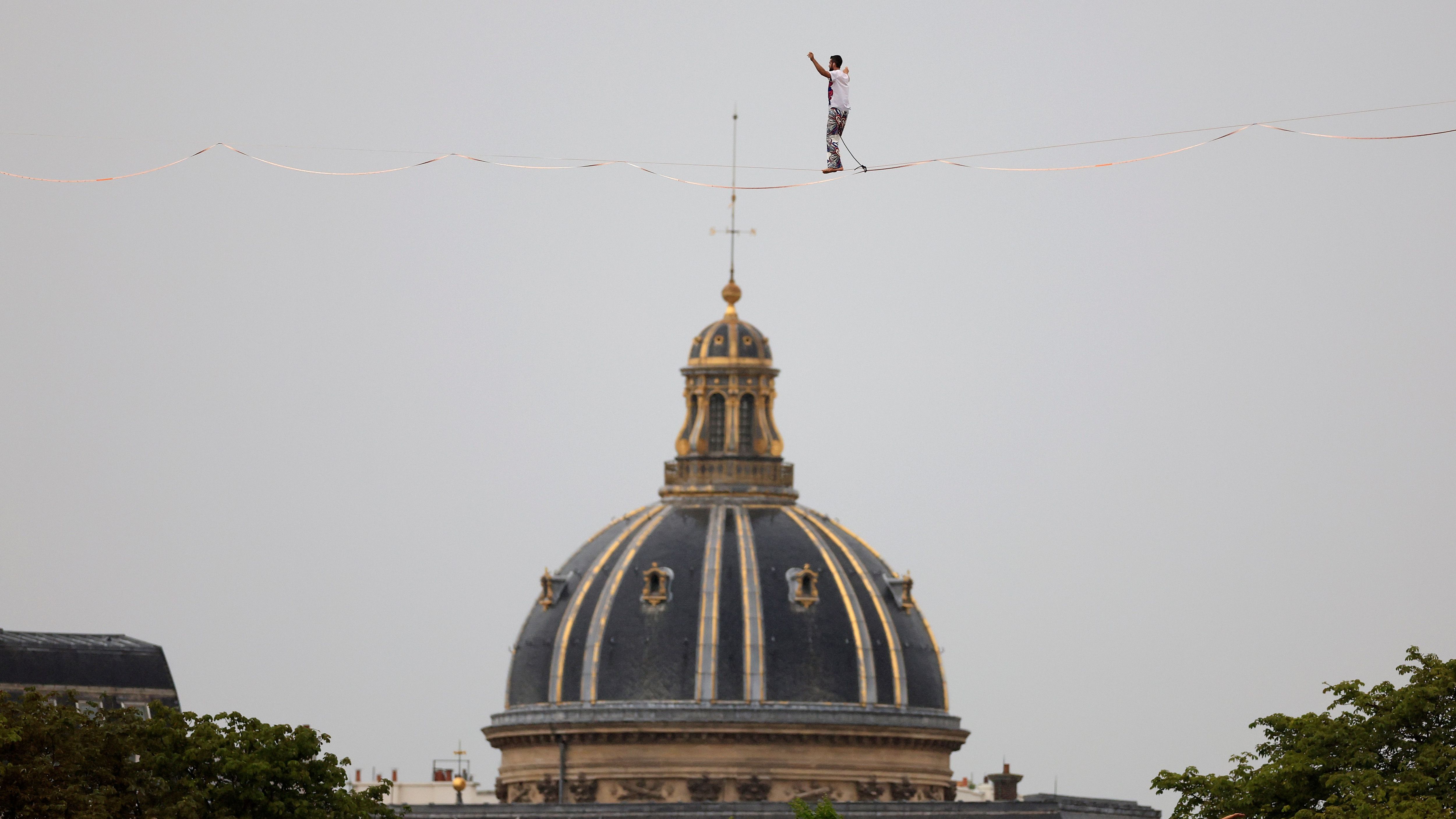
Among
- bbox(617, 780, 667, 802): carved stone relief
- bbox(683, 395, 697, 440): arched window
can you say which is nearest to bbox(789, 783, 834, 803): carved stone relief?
bbox(617, 780, 667, 802): carved stone relief

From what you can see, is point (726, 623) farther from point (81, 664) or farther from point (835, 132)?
point (835, 132)

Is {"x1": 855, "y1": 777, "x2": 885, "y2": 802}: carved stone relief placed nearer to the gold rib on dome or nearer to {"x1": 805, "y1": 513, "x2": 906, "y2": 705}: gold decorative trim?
{"x1": 805, "y1": 513, "x2": 906, "y2": 705}: gold decorative trim

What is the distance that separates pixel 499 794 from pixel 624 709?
6.51m

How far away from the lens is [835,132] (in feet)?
208

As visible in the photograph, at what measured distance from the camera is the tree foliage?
2884 inches

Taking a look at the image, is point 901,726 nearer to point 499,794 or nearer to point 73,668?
point 499,794

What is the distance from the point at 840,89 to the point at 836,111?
548 mm

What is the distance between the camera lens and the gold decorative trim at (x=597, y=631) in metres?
122

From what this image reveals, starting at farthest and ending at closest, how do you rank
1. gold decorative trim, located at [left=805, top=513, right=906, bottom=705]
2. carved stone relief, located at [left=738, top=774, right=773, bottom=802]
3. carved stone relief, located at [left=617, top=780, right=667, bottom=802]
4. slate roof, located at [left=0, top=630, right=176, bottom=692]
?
gold decorative trim, located at [left=805, top=513, right=906, bottom=705] < carved stone relief, located at [left=617, top=780, right=667, bottom=802] < carved stone relief, located at [left=738, top=774, right=773, bottom=802] < slate roof, located at [left=0, top=630, right=176, bottom=692]

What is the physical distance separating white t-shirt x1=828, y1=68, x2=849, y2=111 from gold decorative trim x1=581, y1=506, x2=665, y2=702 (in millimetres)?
60462

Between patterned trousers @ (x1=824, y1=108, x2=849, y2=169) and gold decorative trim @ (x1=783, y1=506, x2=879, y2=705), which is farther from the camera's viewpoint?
gold decorative trim @ (x1=783, y1=506, x2=879, y2=705)

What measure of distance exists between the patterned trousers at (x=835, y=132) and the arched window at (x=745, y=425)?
67253 mm

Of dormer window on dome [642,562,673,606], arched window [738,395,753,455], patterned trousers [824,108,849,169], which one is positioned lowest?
patterned trousers [824,108,849,169]

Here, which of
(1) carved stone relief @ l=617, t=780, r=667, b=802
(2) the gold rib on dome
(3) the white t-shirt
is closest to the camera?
(3) the white t-shirt
